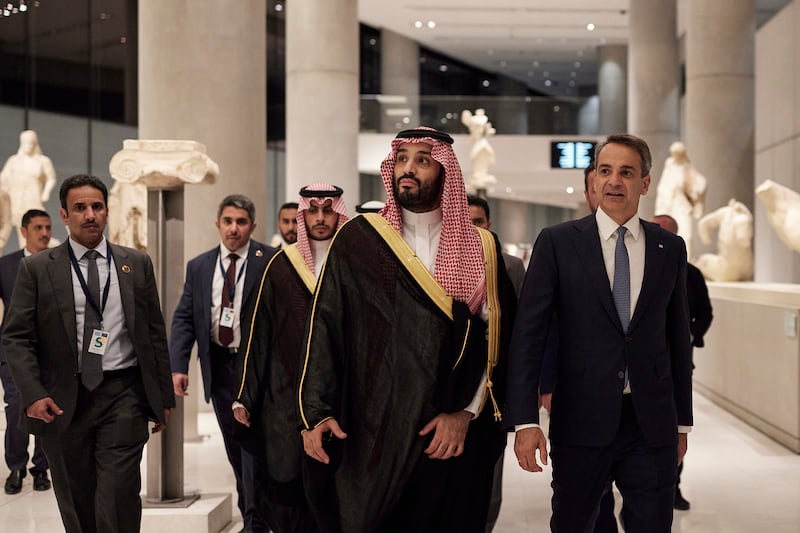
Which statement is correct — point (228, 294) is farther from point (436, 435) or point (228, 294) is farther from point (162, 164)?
point (436, 435)

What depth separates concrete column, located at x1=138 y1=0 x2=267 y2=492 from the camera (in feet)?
31.2

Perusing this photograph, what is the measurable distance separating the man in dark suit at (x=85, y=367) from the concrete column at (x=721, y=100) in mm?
14906

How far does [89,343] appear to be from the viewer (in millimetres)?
4152

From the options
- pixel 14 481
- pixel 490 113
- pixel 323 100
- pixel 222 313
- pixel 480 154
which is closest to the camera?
pixel 222 313

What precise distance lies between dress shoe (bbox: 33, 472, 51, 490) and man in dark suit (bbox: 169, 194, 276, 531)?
1.70m

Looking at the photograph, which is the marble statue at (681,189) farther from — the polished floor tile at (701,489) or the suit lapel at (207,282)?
the suit lapel at (207,282)

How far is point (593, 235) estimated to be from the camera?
345cm

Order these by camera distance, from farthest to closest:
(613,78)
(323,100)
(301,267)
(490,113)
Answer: (613,78), (490,113), (323,100), (301,267)

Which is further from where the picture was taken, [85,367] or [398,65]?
[398,65]

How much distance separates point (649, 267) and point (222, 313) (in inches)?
112

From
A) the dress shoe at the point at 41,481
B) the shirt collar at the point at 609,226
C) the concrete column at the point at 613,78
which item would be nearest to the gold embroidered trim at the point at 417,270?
the shirt collar at the point at 609,226

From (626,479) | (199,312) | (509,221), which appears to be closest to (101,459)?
(199,312)

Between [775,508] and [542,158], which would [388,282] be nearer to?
[775,508]

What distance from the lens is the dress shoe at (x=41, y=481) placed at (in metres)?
6.82
